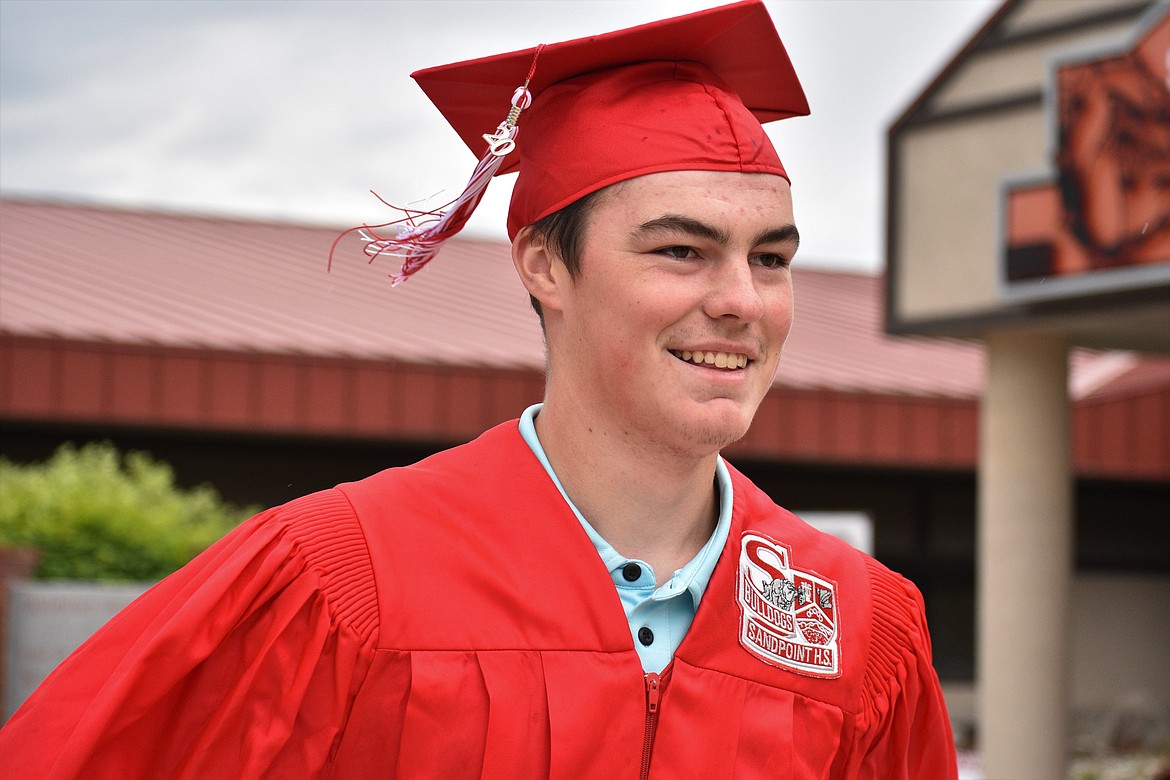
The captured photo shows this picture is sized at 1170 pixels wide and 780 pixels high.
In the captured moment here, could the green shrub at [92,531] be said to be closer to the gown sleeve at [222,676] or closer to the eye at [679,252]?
the gown sleeve at [222,676]

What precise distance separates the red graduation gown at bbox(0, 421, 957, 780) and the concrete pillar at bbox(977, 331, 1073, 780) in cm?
776

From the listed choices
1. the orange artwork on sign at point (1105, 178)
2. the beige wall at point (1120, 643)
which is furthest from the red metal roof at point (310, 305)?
the beige wall at point (1120, 643)

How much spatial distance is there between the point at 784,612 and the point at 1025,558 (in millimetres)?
7878

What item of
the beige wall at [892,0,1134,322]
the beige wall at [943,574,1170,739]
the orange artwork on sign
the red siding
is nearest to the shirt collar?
the orange artwork on sign

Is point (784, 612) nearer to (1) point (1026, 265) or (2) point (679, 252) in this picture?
(2) point (679, 252)

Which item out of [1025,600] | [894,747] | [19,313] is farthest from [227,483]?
[894,747]

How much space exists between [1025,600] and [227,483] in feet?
19.6

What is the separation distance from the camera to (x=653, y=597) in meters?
2.34

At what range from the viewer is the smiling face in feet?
7.43

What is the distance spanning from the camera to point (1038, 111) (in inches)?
376

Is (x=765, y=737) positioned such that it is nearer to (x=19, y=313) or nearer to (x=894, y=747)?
(x=894, y=747)

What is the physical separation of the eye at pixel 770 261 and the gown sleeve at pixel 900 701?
0.62m

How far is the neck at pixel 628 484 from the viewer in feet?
7.79

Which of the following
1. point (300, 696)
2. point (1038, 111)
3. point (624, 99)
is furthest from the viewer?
point (1038, 111)
